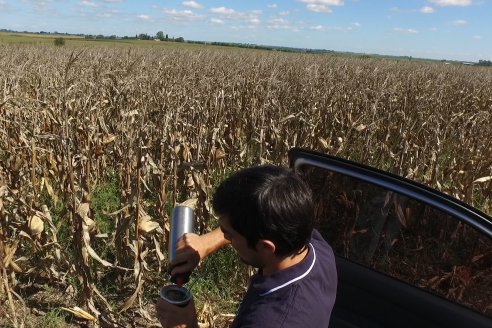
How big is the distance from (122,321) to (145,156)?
4.14 ft

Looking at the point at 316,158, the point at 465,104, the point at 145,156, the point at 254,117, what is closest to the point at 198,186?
the point at 145,156

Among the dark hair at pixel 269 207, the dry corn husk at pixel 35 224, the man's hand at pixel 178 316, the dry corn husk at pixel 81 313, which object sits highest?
the dark hair at pixel 269 207

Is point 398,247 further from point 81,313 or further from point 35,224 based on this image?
point 35,224

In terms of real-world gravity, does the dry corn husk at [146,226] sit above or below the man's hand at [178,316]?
below

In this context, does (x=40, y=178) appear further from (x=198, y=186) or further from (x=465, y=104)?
(x=465, y=104)

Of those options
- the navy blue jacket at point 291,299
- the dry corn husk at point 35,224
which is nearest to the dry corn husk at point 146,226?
the dry corn husk at point 35,224

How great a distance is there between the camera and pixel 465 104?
1097 centimetres

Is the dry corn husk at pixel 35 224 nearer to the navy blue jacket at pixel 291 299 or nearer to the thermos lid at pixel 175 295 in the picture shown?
the thermos lid at pixel 175 295

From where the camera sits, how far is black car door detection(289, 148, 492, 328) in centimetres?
176

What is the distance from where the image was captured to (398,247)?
1.99 meters

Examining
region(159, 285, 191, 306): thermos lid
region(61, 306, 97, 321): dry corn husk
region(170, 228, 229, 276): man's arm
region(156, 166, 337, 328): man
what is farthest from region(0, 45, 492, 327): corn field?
region(156, 166, 337, 328): man

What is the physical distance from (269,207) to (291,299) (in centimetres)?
27

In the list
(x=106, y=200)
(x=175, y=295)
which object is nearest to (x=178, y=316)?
(x=175, y=295)

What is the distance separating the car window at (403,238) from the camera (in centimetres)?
176
